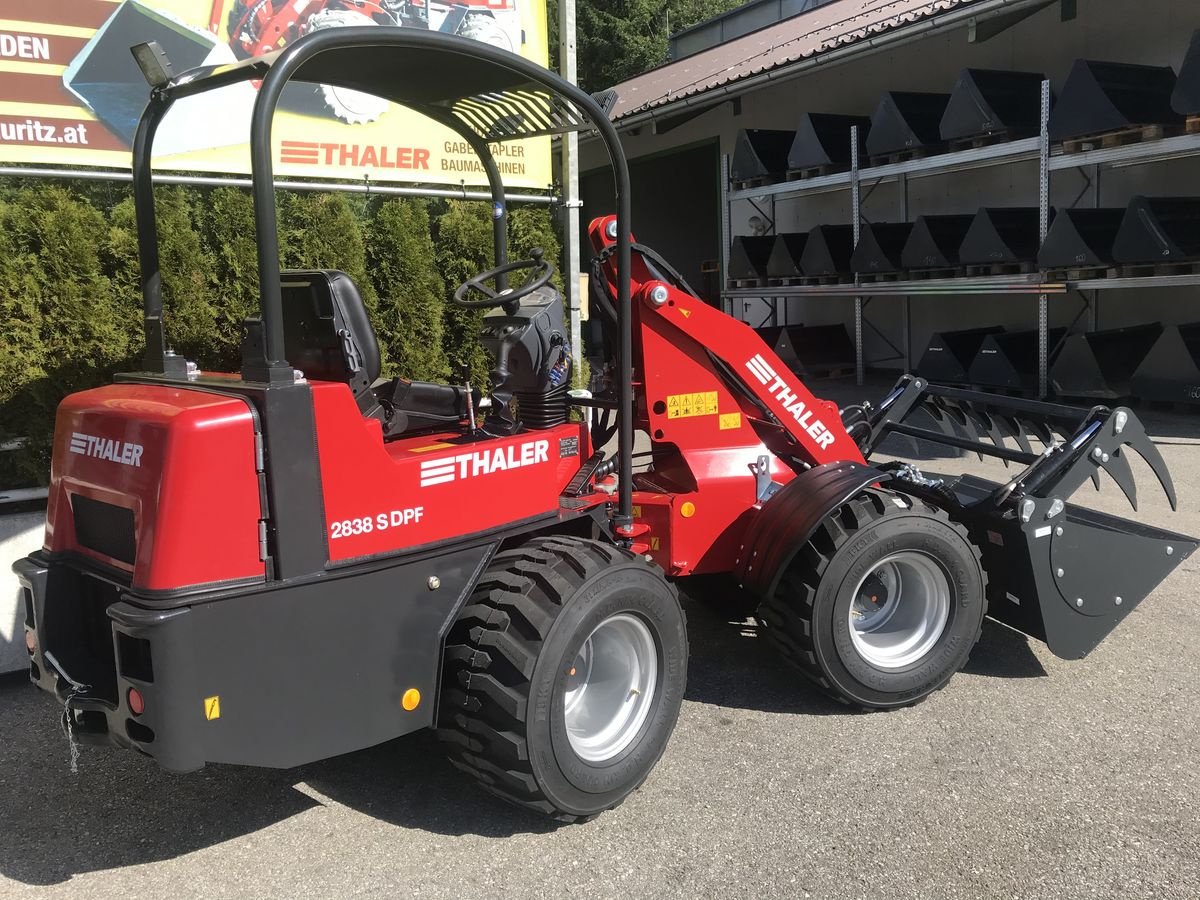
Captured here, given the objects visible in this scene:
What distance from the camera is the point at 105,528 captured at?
10.0 feet

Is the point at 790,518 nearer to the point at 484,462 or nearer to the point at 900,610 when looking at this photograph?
the point at 900,610

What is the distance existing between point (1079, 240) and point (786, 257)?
479cm

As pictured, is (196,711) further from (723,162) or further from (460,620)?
(723,162)

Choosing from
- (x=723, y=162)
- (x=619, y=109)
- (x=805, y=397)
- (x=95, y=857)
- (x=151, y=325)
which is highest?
(x=619, y=109)

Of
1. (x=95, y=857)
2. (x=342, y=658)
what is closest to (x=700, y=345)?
(x=342, y=658)

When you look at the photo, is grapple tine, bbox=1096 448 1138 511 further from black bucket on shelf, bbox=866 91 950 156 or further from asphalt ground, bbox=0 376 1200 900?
black bucket on shelf, bbox=866 91 950 156

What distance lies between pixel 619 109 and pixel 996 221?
917 centimetres

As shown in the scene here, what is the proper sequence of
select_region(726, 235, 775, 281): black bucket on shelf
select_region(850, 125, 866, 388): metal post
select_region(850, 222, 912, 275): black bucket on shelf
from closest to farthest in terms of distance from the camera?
select_region(850, 222, 912, 275): black bucket on shelf → select_region(850, 125, 866, 388): metal post → select_region(726, 235, 775, 281): black bucket on shelf

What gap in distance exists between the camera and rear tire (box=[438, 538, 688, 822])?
10.2 ft

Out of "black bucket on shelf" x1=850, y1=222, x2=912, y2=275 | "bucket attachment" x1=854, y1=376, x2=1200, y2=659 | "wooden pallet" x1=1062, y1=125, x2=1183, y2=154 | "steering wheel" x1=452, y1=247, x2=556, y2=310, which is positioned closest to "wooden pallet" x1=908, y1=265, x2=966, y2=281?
"black bucket on shelf" x1=850, y1=222, x2=912, y2=275

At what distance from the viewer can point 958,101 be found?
11.9m

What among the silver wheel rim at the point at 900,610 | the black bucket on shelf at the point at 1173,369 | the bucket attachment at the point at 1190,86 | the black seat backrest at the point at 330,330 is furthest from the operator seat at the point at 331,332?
the black bucket on shelf at the point at 1173,369

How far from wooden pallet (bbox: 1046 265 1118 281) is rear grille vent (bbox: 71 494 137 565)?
33.8 ft

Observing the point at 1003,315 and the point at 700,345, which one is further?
the point at 1003,315
